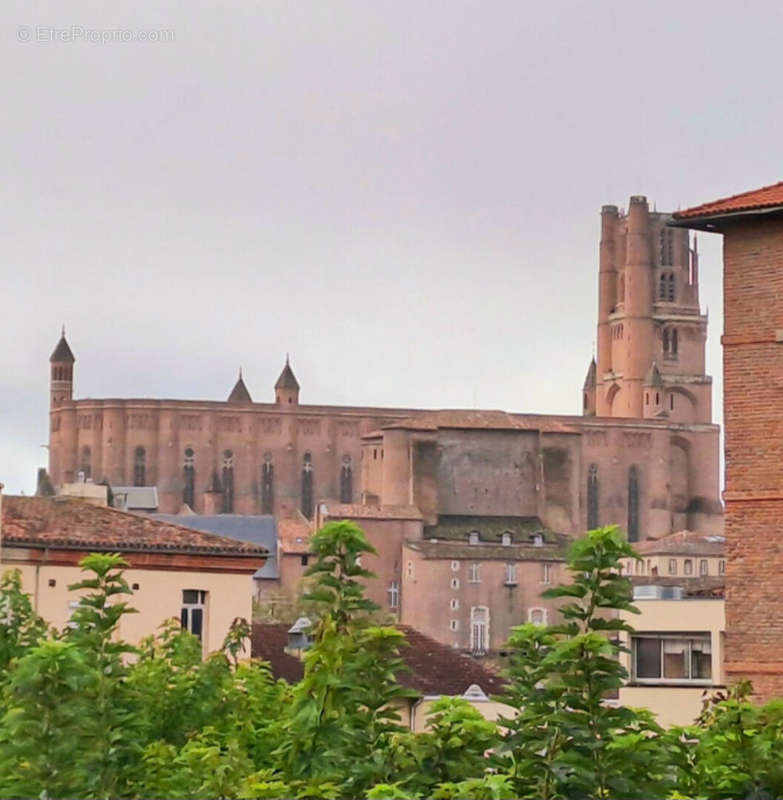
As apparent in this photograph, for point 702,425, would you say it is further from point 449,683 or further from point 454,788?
point 454,788

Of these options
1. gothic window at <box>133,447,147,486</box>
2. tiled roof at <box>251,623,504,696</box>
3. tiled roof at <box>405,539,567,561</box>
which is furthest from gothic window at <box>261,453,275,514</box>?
tiled roof at <box>251,623,504,696</box>

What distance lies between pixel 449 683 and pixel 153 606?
13447 mm

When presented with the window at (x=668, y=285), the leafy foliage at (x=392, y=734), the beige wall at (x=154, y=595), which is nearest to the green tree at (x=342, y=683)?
the leafy foliage at (x=392, y=734)

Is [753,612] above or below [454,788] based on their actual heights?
above

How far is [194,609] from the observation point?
117ft

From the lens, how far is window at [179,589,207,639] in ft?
115

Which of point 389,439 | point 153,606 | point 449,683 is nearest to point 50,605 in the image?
point 153,606

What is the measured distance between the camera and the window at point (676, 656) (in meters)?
38.5

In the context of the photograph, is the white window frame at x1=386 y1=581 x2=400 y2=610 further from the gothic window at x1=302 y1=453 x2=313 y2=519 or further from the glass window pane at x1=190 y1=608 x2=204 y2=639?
the glass window pane at x1=190 y1=608 x2=204 y2=639

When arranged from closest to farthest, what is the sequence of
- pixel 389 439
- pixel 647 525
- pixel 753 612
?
pixel 753 612 → pixel 389 439 → pixel 647 525

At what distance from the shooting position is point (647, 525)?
166000 mm

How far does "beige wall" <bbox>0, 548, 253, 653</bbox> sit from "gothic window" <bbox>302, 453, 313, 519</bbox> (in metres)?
136

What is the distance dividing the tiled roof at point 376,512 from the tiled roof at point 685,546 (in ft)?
36.6

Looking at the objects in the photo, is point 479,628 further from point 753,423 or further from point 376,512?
point 753,423
